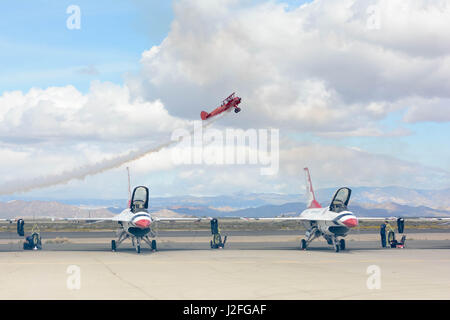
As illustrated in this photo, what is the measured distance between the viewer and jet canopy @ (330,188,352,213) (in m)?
38.5

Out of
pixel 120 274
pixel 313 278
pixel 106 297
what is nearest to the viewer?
pixel 106 297

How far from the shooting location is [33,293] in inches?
690

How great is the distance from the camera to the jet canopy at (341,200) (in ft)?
126

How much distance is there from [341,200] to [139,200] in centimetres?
1525

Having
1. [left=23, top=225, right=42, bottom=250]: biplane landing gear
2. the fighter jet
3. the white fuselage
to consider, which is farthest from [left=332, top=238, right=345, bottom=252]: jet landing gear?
[left=23, top=225, right=42, bottom=250]: biplane landing gear

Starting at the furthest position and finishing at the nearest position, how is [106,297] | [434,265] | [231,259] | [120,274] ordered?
[231,259] → [434,265] → [120,274] → [106,297]

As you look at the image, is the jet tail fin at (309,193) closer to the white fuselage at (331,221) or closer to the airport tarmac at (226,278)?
the white fuselage at (331,221)

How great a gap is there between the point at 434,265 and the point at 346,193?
11.5 meters

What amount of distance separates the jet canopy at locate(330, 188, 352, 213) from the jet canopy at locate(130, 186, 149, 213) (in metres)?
14.2

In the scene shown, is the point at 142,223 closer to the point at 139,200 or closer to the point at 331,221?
the point at 139,200

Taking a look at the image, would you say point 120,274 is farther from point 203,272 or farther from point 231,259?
point 231,259

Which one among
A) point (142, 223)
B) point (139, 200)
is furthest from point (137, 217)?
point (139, 200)
